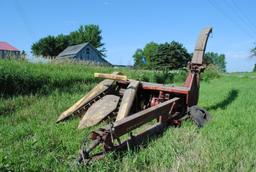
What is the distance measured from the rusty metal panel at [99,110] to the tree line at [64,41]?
6221cm

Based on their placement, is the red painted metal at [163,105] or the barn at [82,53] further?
the barn at [82,53]

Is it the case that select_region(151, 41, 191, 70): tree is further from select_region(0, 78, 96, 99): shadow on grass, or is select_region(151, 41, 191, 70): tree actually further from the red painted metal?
the red painted metal

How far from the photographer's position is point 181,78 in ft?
68.7

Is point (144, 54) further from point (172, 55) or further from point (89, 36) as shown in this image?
point (172, 55)

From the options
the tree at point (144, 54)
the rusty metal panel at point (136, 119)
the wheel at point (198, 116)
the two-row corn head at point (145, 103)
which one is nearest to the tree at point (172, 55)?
the tree at point (144, 54)

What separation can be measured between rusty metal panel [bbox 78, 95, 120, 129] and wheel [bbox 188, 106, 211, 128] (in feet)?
4.51

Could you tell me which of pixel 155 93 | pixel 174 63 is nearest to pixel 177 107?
pixel 155 93

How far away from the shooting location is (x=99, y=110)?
237 inches

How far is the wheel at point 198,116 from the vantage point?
5707 millimetres

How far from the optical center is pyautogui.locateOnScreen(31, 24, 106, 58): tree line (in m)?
71.6

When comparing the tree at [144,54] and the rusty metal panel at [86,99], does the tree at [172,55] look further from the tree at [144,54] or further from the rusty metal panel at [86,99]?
the rusty metal panel at [86,99]

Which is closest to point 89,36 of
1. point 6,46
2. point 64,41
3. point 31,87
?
point 64,41

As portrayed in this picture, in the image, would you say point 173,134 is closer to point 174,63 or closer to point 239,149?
point 239,149

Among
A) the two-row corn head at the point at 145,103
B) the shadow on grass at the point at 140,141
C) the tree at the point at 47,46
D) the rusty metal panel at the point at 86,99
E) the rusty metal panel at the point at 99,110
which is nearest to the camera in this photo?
the shadow on grass at the point at 140,141
